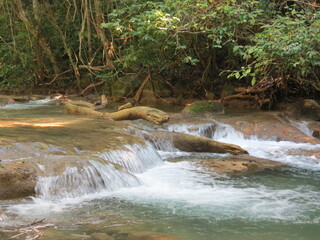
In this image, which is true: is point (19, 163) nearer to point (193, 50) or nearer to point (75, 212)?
point (75, 212)

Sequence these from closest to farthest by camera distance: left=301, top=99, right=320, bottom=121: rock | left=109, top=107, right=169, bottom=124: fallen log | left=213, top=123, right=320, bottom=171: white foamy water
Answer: left=213, top=123, right=320, bottom=171: white foamy water → left=109, top=107, right=169, bottom=124: fallen log → left=301, top=99, right=320, bottom=121: rock

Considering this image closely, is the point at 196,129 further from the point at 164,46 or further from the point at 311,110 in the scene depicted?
the point at 311,110

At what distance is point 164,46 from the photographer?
38.4 feet

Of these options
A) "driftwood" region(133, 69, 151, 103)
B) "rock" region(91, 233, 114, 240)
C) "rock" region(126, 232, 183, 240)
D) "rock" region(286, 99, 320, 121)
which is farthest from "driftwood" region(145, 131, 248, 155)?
"driftwood" region(133, 69, 151, 103)

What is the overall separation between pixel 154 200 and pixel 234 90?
8808mm

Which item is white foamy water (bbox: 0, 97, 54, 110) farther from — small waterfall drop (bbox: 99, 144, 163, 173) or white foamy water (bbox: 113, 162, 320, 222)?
white foamy water (bbox: 113, 162, 320, 222)

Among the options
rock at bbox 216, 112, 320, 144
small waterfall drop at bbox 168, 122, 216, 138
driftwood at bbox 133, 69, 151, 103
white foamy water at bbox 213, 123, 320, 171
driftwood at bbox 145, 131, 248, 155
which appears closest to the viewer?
white foamy water at bbox 213, 123, 320, 171

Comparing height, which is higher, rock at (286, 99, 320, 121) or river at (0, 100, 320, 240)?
rock at (286, 99, 320, 121)

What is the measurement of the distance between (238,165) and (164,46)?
592 centimetres

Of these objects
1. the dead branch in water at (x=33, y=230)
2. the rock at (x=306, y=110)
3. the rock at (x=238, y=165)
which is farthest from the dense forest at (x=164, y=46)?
the dead branch in water at (x=33, y=230)

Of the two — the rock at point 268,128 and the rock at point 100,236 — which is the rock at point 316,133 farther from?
the rock at point 100,236

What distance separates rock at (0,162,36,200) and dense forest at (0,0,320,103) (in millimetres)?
4093

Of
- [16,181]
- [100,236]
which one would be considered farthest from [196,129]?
[100,236]

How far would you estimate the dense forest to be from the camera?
7734 millimetres
